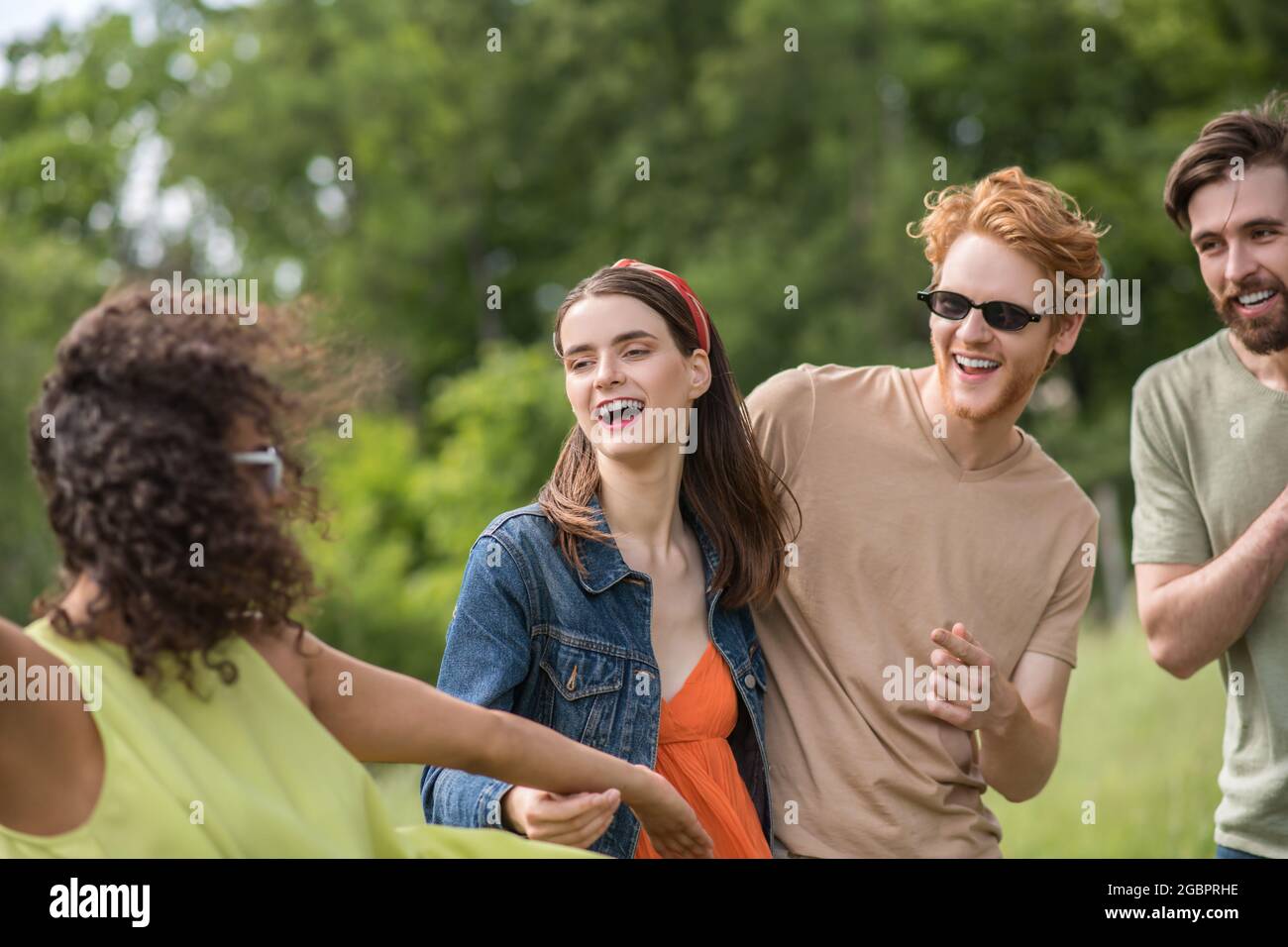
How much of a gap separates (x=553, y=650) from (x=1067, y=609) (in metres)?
1.26

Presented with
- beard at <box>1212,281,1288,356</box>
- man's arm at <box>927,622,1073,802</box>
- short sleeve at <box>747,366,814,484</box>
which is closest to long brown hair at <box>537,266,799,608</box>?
short sleeve at <box>747,366,814,484</box>

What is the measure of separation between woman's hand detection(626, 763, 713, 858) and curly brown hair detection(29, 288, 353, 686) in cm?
81

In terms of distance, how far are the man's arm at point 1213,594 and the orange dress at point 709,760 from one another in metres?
1.09

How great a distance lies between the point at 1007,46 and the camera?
23.3 m

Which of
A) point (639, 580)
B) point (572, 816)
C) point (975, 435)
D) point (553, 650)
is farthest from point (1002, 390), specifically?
point (572, 816)

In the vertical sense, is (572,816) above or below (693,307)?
below

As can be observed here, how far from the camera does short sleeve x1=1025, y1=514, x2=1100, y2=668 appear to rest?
3.40 m

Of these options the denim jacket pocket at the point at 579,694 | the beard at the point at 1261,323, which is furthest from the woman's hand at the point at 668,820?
the beard at the point at 1261,323

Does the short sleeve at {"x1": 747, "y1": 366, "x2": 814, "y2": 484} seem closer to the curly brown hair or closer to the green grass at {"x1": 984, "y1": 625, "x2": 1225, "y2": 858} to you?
the curly brown hair

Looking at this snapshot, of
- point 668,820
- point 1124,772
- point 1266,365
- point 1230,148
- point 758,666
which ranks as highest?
point 1230,148

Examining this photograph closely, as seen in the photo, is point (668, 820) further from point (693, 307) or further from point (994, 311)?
point (994, 311)

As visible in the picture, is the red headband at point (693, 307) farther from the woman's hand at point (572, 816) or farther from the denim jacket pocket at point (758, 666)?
the woman's hand at point (572, 816)

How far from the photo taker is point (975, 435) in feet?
11.3

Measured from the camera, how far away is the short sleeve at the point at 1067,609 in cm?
340
